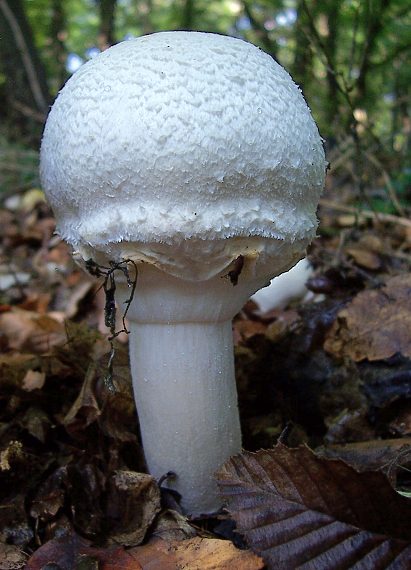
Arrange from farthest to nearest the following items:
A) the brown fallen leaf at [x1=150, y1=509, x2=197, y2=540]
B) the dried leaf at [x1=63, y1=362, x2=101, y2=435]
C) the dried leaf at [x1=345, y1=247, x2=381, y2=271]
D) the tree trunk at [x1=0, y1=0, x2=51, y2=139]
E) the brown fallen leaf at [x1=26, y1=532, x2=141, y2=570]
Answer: the tree trunk at [x1=0, y1=0, x2=51, y2=139]
the dried leaf at [x1=345, y1=247, x2=381, y2=271]
the dried leaf at [x1=63, y1=362, x2=101, y2=435]
the brown fallen leaf at [x1=150, y1=509, x2=197, y2=540]
the brown fallen leaf at [x1=26, y1=532, x2=141, y2=570]

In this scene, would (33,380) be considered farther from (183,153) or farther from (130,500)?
(183,153)

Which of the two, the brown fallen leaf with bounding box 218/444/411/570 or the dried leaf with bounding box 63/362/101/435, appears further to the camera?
the dried leaf with bounding box 63/362/101/435

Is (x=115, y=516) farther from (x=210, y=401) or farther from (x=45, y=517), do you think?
(x=210, y=401)

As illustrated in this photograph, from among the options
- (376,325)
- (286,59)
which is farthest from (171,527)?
(286,59)


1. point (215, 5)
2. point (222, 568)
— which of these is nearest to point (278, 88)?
point (222, 568)

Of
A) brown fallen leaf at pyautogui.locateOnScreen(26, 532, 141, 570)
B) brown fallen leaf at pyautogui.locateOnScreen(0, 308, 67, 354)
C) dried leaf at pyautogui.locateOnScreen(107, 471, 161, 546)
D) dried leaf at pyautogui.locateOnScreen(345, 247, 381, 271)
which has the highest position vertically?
dried leaf at pyautogui.locateOnScreen(345, 247, 381, 271)

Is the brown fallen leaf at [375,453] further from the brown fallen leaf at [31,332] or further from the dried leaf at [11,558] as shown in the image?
the brown fallen leaf at [31,332]

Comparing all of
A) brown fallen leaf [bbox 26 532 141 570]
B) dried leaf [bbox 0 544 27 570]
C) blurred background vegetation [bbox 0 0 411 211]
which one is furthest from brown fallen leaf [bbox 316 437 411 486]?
blurred background vegetation [bbox 0 0 411 211]

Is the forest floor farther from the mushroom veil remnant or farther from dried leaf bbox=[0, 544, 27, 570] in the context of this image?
the mushroom veil remnant
